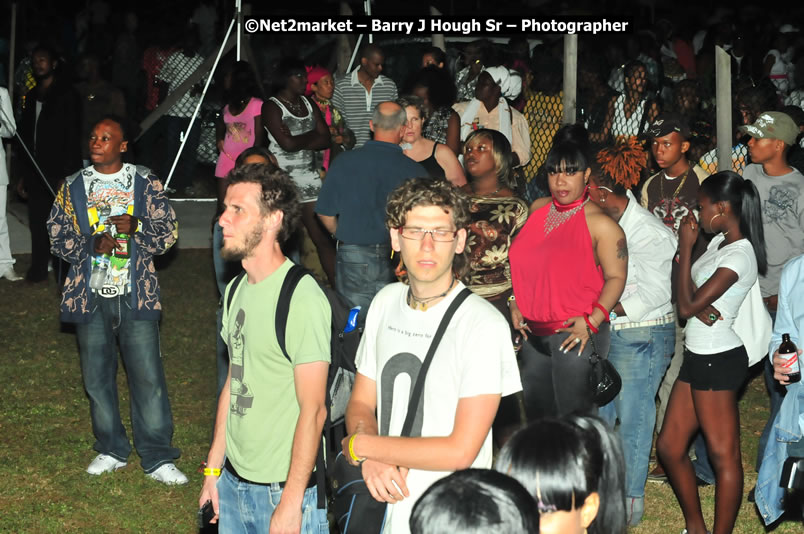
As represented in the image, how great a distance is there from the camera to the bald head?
7609mm

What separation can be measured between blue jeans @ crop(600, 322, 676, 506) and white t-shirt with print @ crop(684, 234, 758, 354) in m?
0.40

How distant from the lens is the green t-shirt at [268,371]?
418cm

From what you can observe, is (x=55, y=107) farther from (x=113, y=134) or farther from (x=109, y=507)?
(x=109, y=507)

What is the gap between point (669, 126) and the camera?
6.91 metres

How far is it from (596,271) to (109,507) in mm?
3381

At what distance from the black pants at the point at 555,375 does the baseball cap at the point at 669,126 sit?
1.63 meters

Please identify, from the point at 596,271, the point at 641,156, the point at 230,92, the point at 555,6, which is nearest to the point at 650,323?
the point at 596,271

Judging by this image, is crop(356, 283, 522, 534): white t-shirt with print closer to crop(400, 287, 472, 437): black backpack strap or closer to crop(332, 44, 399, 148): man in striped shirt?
crop(400, 287, 472, 437): black backpack strap

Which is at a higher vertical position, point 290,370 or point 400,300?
point 400,300

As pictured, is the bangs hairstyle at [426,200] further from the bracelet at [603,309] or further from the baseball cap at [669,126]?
the baseball cap at [669,126]

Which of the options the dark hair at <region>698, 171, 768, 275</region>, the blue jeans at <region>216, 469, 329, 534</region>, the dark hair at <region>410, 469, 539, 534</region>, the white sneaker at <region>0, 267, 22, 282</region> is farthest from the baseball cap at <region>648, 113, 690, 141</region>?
the white sneaker at <region>0, 267, 22, 282</region>

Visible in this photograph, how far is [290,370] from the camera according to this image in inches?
167

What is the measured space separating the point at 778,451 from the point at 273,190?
2.89m

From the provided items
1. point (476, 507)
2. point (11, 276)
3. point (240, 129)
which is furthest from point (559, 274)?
point (11, 276)
